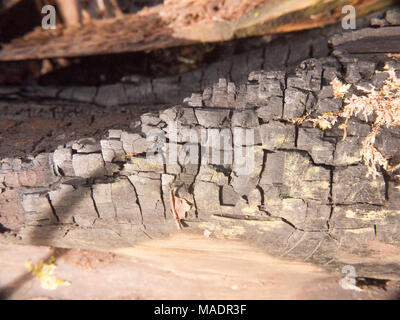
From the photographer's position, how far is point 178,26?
9.22ft

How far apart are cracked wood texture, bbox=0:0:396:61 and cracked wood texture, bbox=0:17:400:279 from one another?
0.82 m

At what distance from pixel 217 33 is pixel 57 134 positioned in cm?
156

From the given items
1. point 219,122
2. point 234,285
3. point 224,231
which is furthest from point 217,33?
point 234,285

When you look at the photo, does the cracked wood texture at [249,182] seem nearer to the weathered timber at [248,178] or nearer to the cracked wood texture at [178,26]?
the weathered timber at [248,178]

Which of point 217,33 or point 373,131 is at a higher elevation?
point 217,33

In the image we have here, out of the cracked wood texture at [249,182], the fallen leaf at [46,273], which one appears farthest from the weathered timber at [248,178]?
the fallen leaf at [46,273]

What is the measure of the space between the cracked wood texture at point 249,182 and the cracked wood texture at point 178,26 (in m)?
0.82

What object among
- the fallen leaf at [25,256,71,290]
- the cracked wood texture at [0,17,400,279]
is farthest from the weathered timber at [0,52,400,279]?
the fallen leaf at [25,256,71,290]

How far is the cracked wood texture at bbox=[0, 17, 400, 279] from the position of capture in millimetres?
1707

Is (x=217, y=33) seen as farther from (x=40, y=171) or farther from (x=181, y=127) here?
(x=40, y=171)

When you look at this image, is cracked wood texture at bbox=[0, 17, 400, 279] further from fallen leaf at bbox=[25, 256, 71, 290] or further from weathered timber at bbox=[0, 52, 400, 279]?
fallen leaf at bbox=[25, 256, 71, 290]

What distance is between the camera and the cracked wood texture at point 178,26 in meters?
2.55

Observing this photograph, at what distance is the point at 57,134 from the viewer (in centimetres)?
227

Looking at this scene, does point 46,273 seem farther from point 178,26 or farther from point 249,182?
point 178,26
